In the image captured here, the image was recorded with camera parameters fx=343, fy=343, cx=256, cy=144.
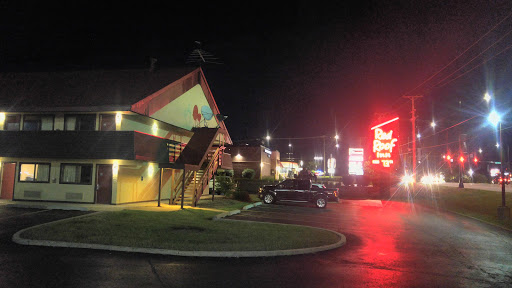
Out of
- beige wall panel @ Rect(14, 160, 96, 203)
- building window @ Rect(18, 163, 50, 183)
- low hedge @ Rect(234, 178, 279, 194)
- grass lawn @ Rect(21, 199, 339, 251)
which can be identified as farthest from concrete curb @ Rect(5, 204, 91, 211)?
low hedge @ Rect(234, 178, 279, 194)

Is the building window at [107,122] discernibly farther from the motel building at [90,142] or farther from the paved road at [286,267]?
the paved road at [286,267]

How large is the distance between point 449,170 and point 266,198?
194 feet

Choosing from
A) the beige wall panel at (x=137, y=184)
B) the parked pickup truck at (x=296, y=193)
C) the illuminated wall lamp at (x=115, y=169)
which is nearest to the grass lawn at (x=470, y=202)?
the parked pickup truck at (x=296, y=193)

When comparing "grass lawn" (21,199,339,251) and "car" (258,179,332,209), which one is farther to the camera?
"car" (258,179,332,209)

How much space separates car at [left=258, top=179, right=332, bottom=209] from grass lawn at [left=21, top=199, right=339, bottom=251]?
10.6m

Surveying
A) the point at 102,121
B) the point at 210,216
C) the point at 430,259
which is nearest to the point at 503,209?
the point at 430,259

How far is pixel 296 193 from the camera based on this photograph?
80.0 feet

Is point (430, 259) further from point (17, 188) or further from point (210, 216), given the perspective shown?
point (17, 188)

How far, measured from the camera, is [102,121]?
63.8ft

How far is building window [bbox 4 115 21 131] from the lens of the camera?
67.8 feet

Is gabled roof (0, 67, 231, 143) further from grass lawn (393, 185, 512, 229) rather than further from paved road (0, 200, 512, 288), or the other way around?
grass lawn (393, 185, 512, 229)

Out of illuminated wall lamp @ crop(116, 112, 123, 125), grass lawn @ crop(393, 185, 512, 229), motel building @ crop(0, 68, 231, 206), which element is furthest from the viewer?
grass lawn @ crop(393, 185, 512, 229)

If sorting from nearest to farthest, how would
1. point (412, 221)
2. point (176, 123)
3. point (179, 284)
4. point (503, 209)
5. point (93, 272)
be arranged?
point (179, 284) < point (93, 272) < point (412, 221) < point (503, 209) < point (176, 123)

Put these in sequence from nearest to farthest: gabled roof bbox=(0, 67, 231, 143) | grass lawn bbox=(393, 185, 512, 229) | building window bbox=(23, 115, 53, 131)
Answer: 1. gabled roof bbox=(0, 67, 231, 143)
2. building window bbox=(23, 115, 53, 131)
3. grass lawn bbox=(393, 185, 512, 229)
